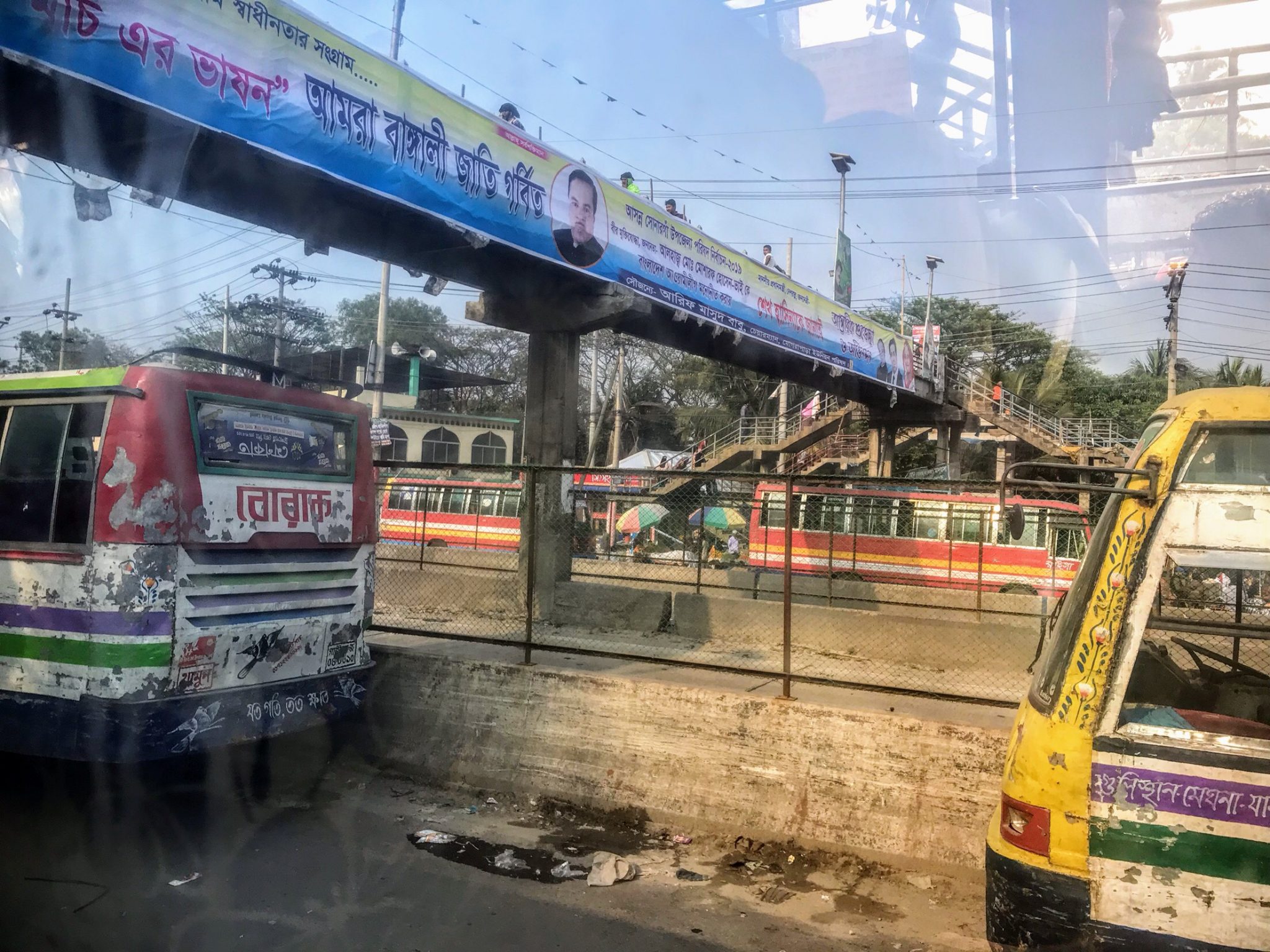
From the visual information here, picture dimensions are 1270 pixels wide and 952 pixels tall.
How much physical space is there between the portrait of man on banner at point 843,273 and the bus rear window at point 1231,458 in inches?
810

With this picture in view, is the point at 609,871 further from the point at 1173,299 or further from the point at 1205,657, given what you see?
the point at 1173,299

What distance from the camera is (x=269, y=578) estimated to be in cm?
603

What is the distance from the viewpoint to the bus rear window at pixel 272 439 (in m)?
5.70

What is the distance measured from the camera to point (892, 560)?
19.0 meters

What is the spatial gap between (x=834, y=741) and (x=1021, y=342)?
38.8 meters

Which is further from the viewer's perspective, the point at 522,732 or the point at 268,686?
the point at 522,732

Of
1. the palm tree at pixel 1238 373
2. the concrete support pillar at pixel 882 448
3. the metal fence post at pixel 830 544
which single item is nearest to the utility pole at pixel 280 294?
the metal fence post at pixel 830 544

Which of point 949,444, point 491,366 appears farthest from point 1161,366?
point 491,366

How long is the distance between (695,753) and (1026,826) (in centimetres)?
306

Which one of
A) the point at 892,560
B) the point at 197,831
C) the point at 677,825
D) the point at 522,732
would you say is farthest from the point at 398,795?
the point at 892,560

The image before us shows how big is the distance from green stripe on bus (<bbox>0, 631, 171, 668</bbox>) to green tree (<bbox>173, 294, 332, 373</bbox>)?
6.86 ft

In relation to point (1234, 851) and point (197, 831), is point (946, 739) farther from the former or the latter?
point (197, 831)

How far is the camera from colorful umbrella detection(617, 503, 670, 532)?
17.0 meters

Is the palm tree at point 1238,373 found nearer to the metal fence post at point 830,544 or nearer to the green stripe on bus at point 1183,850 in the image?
the metal fence post at point 830,544
